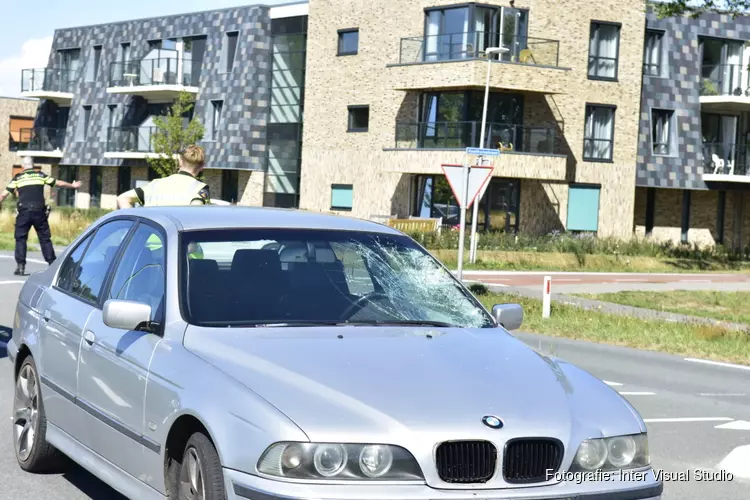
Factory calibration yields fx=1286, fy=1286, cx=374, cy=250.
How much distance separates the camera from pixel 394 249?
661cm

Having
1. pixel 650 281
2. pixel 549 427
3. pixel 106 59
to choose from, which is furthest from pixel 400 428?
pixel 106 59

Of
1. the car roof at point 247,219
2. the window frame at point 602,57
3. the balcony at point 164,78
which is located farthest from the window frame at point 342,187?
the car roof at point 247,219

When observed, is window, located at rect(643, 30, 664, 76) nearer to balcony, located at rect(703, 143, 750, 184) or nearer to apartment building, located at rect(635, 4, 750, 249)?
apartment building, located at rect(635, 4, 750, 249)

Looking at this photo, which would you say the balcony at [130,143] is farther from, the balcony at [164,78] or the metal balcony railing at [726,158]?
the metal balcony railing at [726,158]

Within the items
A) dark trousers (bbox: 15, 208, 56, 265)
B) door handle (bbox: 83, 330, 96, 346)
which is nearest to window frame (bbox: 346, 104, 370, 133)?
dark trousers (bbox: 15, 208, 56, 265)

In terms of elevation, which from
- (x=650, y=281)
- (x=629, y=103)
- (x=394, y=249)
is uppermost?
(x=629, y=103)

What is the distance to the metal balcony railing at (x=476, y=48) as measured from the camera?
43.3 m

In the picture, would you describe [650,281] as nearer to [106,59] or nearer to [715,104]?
[715,104]

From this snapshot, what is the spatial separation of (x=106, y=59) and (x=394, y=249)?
58.5 metres

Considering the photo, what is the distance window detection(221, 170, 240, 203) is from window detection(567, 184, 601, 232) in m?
16.1

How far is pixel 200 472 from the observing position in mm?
4918

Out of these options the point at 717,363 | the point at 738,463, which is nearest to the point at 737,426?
the point at 738,463

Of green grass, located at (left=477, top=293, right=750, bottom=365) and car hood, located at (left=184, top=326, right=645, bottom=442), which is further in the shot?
green grass, located at (left=477, top=293, right=750, bottom=365)

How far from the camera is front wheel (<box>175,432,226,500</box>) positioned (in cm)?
480
